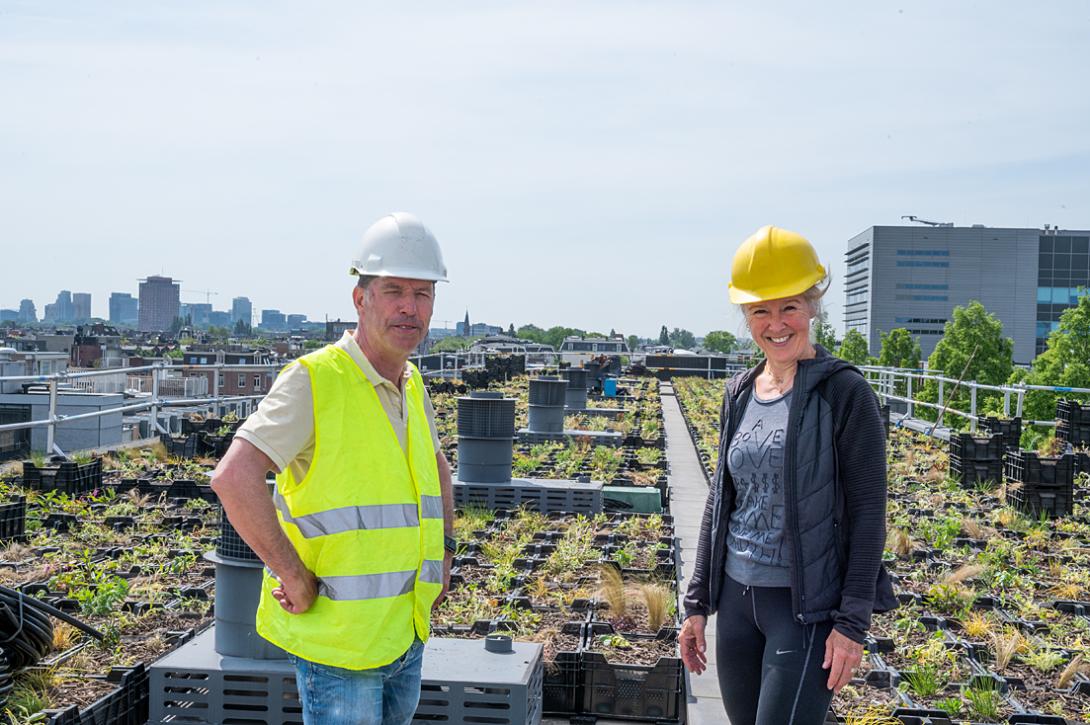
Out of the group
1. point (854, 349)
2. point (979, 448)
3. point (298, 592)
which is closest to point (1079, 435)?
point (979, 448)

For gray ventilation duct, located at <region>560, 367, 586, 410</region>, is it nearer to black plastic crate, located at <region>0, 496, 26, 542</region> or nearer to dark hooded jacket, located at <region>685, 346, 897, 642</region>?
black plastic crate, located at <region>0, 496, 26, 542</region>

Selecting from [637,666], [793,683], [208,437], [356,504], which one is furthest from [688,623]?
[208,437]

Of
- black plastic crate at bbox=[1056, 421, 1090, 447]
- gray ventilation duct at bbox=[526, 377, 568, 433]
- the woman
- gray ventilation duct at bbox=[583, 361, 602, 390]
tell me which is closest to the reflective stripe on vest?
the woman

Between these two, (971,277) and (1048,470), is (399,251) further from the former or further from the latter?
(971,277)

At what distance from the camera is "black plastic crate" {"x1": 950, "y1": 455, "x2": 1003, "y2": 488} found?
11.8 metres

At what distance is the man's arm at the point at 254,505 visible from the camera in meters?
2.57

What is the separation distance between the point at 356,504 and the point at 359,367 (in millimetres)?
406

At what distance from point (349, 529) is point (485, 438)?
7.22 metres

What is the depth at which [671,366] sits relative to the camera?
5556 centimetres

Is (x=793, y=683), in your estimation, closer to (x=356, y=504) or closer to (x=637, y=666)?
(x=356, y=504)

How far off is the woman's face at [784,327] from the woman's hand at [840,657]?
2.61ft

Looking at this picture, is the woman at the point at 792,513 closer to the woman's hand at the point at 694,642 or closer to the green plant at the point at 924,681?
the woman's hand at the point at 694,642

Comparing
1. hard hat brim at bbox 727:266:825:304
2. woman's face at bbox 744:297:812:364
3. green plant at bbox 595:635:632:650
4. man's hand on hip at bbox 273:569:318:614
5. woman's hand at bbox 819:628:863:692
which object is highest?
hard hat brim at bbox 727:266:825:304

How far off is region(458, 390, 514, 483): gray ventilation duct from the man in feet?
22.6
